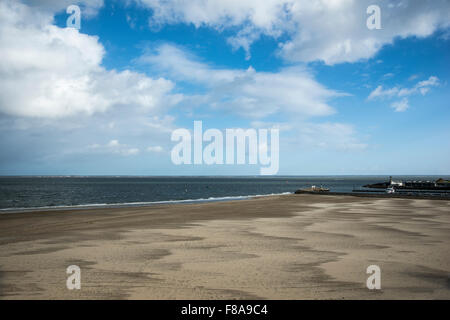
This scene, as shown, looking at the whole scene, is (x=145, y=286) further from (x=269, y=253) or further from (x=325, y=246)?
(x=325, y=246)

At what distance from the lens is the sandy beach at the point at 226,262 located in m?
7.76

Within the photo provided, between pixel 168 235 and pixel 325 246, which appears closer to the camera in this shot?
pixel 325 246

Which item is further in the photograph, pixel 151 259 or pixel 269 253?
pixel 269 253

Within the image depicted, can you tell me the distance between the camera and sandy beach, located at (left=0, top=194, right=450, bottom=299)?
25.5 feet

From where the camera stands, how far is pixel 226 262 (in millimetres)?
10555

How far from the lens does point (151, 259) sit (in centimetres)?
1100
